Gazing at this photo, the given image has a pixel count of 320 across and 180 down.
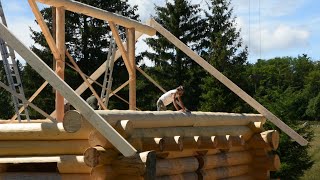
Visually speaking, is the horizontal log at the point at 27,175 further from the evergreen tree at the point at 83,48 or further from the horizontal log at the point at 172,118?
the evergreen tree at the point at 83,48

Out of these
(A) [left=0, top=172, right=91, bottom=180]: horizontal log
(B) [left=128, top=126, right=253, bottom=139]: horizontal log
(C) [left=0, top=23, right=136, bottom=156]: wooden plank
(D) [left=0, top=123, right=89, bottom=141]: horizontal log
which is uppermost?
(C) [left=0, top=23, right=136, bottom=156]: wooden plank

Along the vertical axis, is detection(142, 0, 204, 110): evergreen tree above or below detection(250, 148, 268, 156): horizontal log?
→ above

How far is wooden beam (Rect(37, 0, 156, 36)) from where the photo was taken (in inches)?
457

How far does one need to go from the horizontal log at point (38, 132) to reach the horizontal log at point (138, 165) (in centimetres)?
66

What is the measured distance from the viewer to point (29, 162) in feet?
31.3

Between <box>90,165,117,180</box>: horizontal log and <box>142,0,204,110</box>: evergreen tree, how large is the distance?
25758 millimetres

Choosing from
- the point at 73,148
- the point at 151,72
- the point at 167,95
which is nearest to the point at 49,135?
the point at 73,148

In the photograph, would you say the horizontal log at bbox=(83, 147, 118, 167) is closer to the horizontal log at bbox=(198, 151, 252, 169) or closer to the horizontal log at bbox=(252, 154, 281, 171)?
the horizontal log at bbox=(198, 151, 252, 169)

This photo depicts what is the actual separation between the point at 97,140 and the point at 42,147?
991 mm

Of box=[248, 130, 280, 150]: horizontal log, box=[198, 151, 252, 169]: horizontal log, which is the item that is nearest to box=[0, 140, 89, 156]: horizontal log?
box=[198, 151, 252, 169]: horizontal log

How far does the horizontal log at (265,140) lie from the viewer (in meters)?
14.2

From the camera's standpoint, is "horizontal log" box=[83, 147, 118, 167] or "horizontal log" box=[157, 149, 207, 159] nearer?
"horizontal log" box=[83, 147, 118, 167]

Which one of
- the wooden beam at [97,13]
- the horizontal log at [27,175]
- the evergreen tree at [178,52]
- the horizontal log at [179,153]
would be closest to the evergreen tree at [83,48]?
the evergreen tree at [178,52]

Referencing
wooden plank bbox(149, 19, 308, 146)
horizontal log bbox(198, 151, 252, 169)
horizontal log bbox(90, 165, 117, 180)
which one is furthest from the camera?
wooden plank bbox(149, 19, 308, 146)
